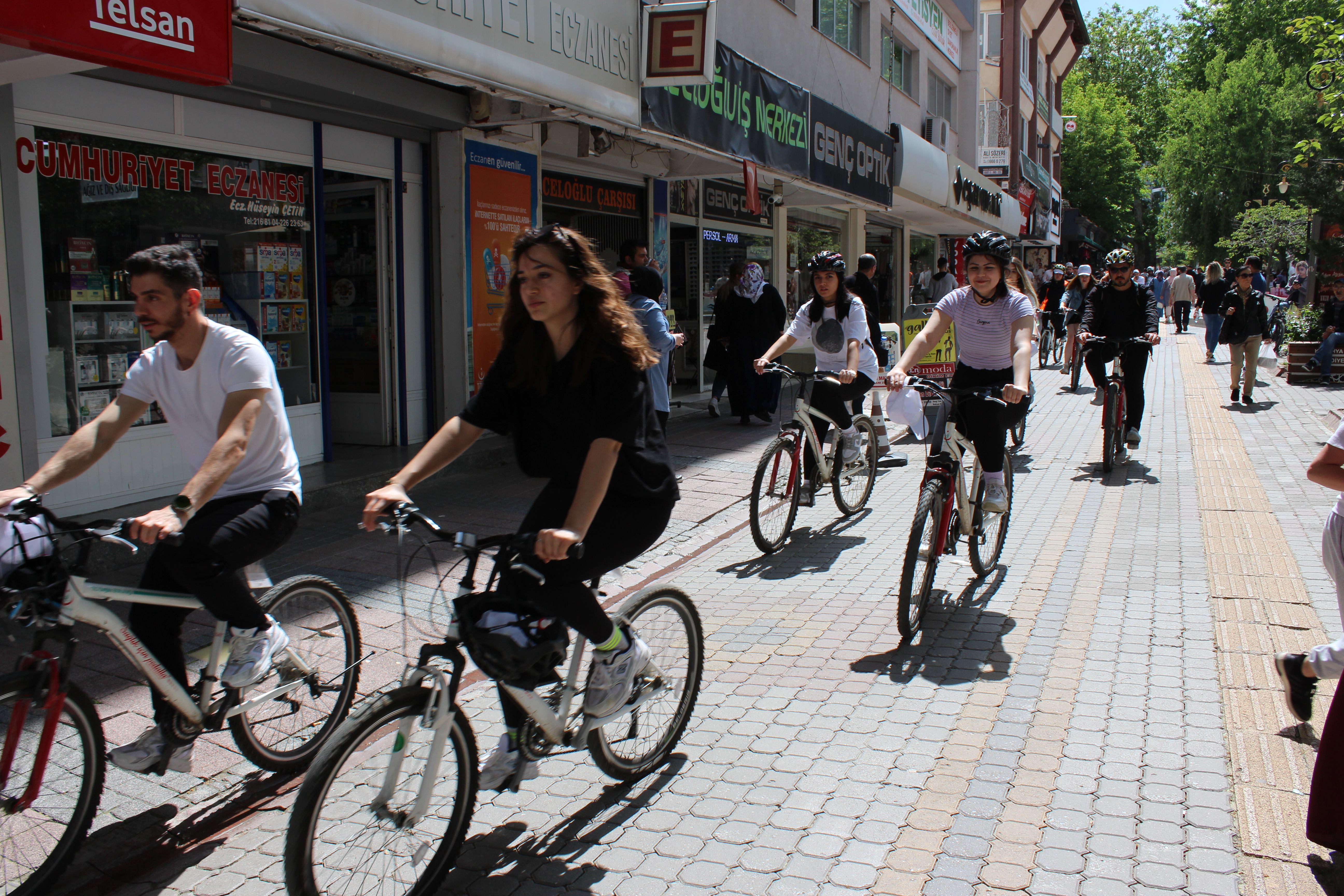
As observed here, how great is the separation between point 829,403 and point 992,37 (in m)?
30.2

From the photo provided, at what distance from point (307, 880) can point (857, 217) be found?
19285 millimetres

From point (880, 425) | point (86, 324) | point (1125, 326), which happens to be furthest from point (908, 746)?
point (1125, 326)

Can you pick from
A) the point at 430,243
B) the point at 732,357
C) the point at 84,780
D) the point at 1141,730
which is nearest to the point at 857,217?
the point at 732,357

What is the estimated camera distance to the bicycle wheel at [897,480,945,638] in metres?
4.80

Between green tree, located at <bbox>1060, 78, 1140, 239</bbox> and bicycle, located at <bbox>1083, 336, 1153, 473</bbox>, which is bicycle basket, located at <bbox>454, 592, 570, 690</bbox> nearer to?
bicycle, located at <bbox>1083, 336, 1153, 473</bbox>

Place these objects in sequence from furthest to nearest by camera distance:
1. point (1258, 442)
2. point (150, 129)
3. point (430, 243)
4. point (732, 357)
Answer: point (732, 357) → point (1258, 442) → point (430, 243) → point (150, 129)

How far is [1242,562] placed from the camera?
626cm

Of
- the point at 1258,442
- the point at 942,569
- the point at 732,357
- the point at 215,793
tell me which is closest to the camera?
the point at 215,793

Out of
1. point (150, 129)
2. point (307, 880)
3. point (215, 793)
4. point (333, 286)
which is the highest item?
point (150, 129)

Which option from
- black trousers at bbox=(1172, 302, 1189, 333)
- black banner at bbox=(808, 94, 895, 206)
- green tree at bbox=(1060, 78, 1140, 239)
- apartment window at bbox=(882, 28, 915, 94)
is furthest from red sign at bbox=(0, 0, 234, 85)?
green tree at bbox=(1060, 78, 1140, 239)

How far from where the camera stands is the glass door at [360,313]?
9.20m

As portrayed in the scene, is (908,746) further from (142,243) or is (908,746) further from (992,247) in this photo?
(142,243)

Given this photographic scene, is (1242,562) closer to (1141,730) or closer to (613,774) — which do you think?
(1141,730)

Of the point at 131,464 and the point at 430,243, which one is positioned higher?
the point at 430,243
